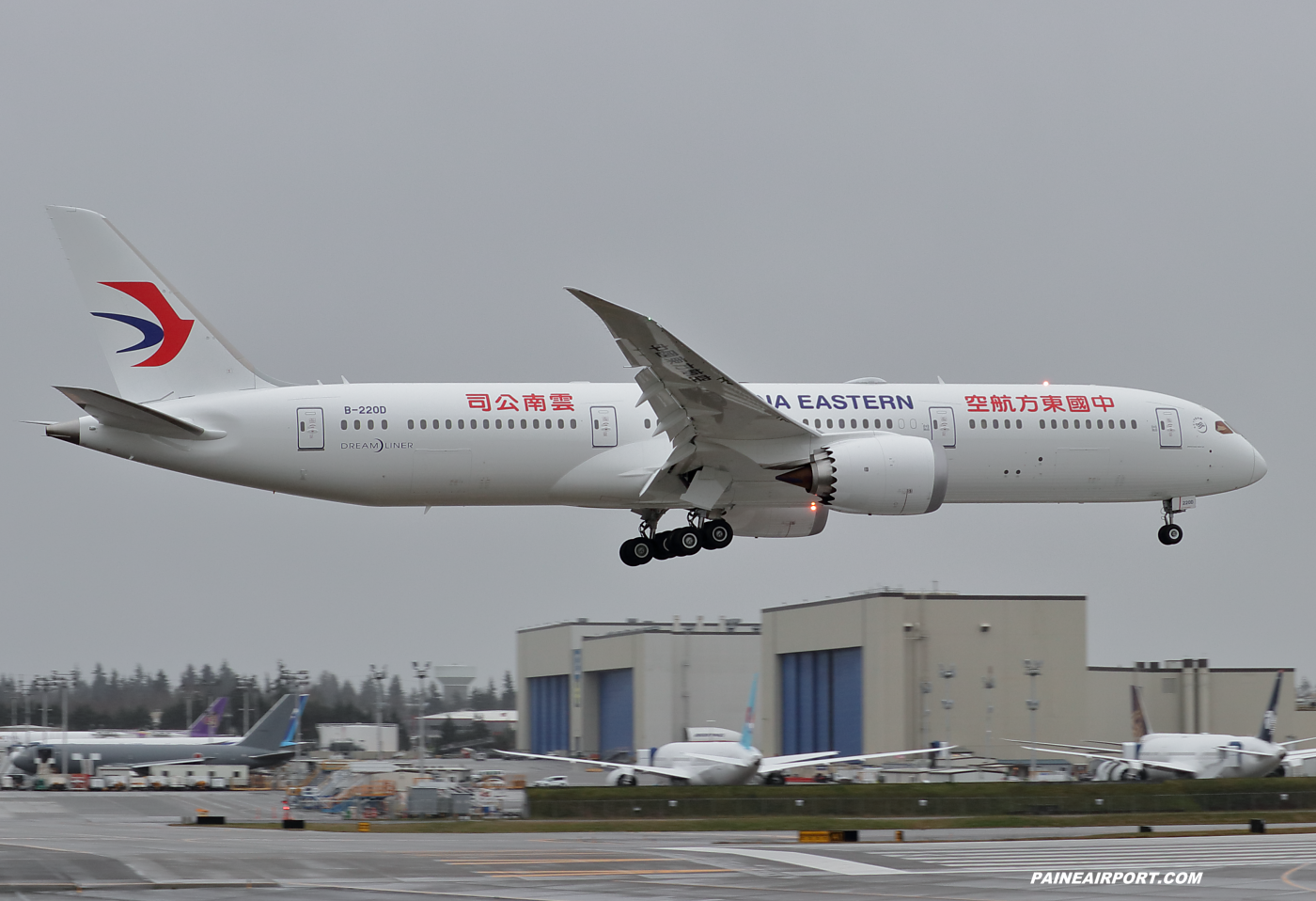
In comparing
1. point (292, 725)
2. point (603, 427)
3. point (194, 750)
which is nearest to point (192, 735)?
point (194, 750)

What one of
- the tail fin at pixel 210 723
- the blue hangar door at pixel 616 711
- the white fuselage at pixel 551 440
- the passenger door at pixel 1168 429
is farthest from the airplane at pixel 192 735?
the passenger door at pixel 1168 429

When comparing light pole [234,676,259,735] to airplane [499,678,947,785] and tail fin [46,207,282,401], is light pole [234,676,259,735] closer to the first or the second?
airplane [499,678,947,785]

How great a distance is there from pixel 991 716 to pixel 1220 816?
3349cm

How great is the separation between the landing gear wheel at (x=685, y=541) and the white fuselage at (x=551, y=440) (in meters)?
0.78

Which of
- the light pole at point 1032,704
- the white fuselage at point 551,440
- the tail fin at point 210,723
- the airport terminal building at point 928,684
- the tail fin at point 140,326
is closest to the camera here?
the white fuselage at point 551,440

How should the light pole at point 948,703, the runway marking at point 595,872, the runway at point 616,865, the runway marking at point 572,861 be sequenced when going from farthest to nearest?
the light pole at point 948,703 → the runway marking at point 572,861 → the runway marking at point 595,872 → the runway at point 616,865

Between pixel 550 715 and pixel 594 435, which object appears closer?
pixel 594 435

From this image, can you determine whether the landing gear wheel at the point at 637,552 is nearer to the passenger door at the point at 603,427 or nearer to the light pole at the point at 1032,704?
the passenger door at the point at 603,427

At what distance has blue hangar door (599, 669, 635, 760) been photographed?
106938 millimetres

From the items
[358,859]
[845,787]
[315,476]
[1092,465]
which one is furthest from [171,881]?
[845,787]

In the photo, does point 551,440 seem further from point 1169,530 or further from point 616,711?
point 616,711

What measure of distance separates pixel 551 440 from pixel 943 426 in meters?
10.1

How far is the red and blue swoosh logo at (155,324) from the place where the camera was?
3909 centimetres

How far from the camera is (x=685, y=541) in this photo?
133 ft
